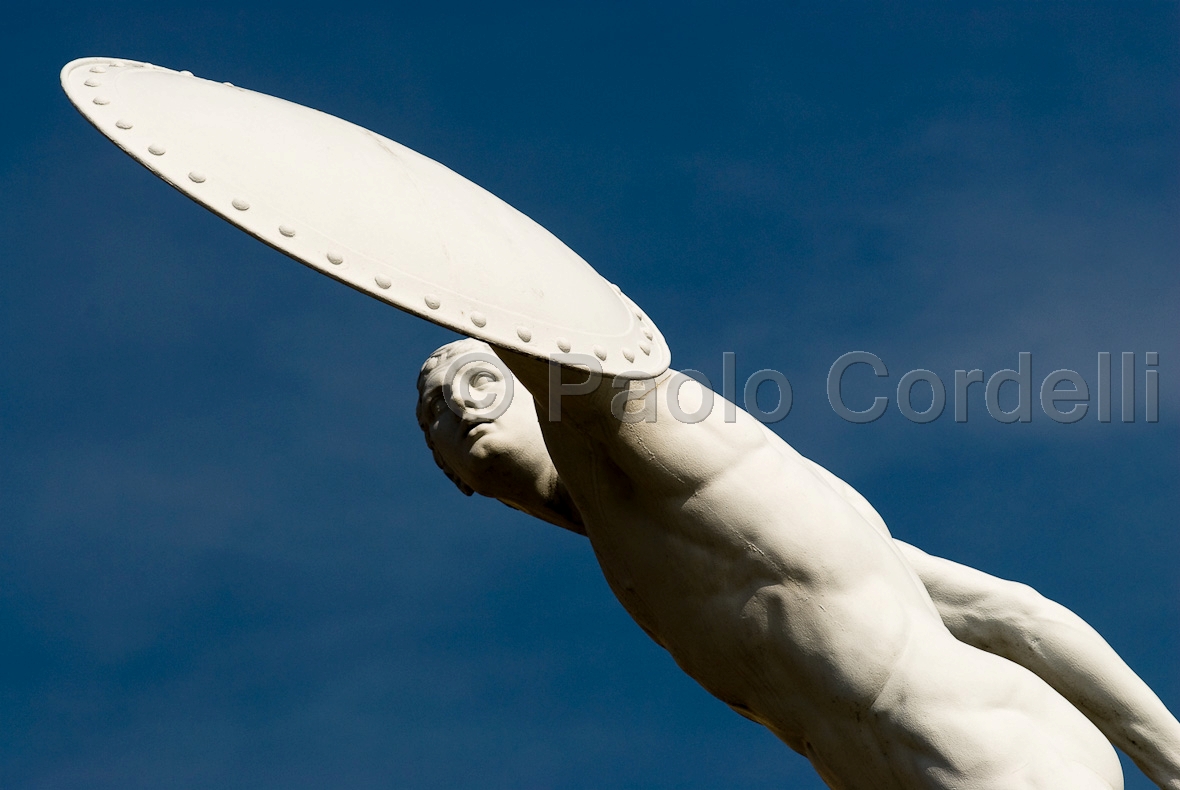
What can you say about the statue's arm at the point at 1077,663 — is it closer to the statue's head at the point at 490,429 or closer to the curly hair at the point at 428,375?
the statue's head at the point at 490,429

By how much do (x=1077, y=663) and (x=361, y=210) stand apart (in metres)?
3.63

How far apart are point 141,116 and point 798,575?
2905mm

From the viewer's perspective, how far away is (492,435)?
772 cm

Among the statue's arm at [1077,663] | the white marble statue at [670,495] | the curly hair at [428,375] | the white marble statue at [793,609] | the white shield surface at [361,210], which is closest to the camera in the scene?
the white shield surface at [361,210]

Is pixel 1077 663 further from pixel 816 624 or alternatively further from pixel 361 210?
pixel 361 210

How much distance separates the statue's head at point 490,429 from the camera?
7.72m

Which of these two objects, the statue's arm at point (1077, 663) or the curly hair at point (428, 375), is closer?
the statue's arm at point (1077, 663)

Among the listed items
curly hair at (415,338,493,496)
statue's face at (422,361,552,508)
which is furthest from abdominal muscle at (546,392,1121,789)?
curly hair at (415,338,493,496)

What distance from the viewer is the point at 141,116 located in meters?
5.65

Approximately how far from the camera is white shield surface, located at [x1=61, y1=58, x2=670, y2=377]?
5535 mm

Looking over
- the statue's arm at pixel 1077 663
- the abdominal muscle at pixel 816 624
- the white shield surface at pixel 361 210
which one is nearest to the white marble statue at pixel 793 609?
the abdominal muscle at pixel 816 624

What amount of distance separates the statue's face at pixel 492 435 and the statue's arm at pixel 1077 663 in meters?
1.87

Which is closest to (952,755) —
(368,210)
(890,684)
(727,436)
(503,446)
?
(890,684)

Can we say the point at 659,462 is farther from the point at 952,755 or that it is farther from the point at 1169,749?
the point at 1169,749
